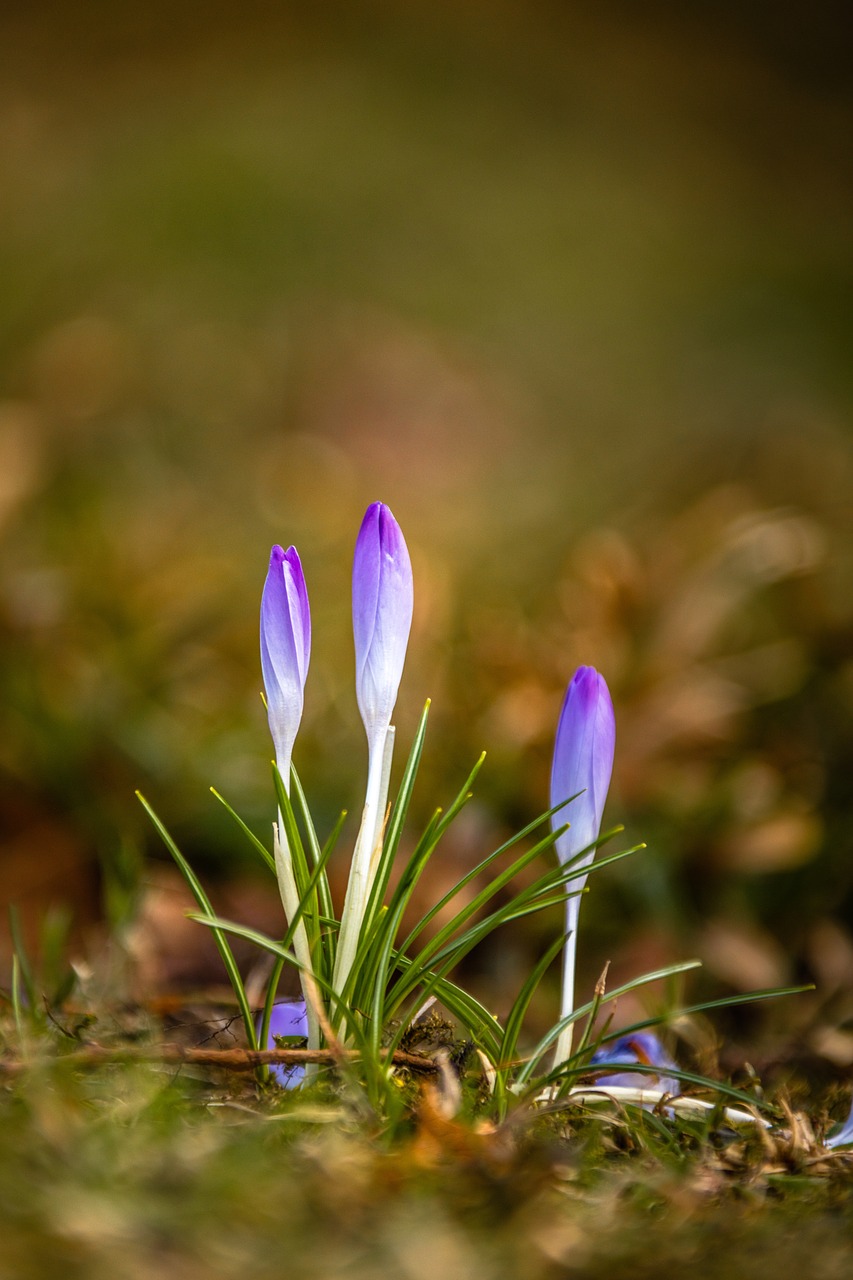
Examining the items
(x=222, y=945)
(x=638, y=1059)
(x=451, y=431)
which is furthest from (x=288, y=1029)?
(x=451, y=431)

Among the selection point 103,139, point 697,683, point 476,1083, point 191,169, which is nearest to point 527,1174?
point 476,1083

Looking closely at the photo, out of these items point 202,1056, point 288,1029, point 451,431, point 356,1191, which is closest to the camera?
point 356,1191

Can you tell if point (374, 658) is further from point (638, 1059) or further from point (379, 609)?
point (638, 1059)

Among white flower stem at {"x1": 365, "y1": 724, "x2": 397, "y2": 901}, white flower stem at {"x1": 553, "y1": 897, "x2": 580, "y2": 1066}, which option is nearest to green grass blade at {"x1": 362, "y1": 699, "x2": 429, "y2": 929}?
white flower stem at {"x1": 365, "y1": 724, "x2": 397, "y2": 901}

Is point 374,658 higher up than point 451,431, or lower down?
lower down

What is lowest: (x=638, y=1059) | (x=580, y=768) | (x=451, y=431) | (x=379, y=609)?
(x=638, y=1059)

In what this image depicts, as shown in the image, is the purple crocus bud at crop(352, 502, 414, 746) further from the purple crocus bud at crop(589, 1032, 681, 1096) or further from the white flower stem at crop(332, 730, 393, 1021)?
the purple crocus bud at crop(589, 1032, 681, 1096)
